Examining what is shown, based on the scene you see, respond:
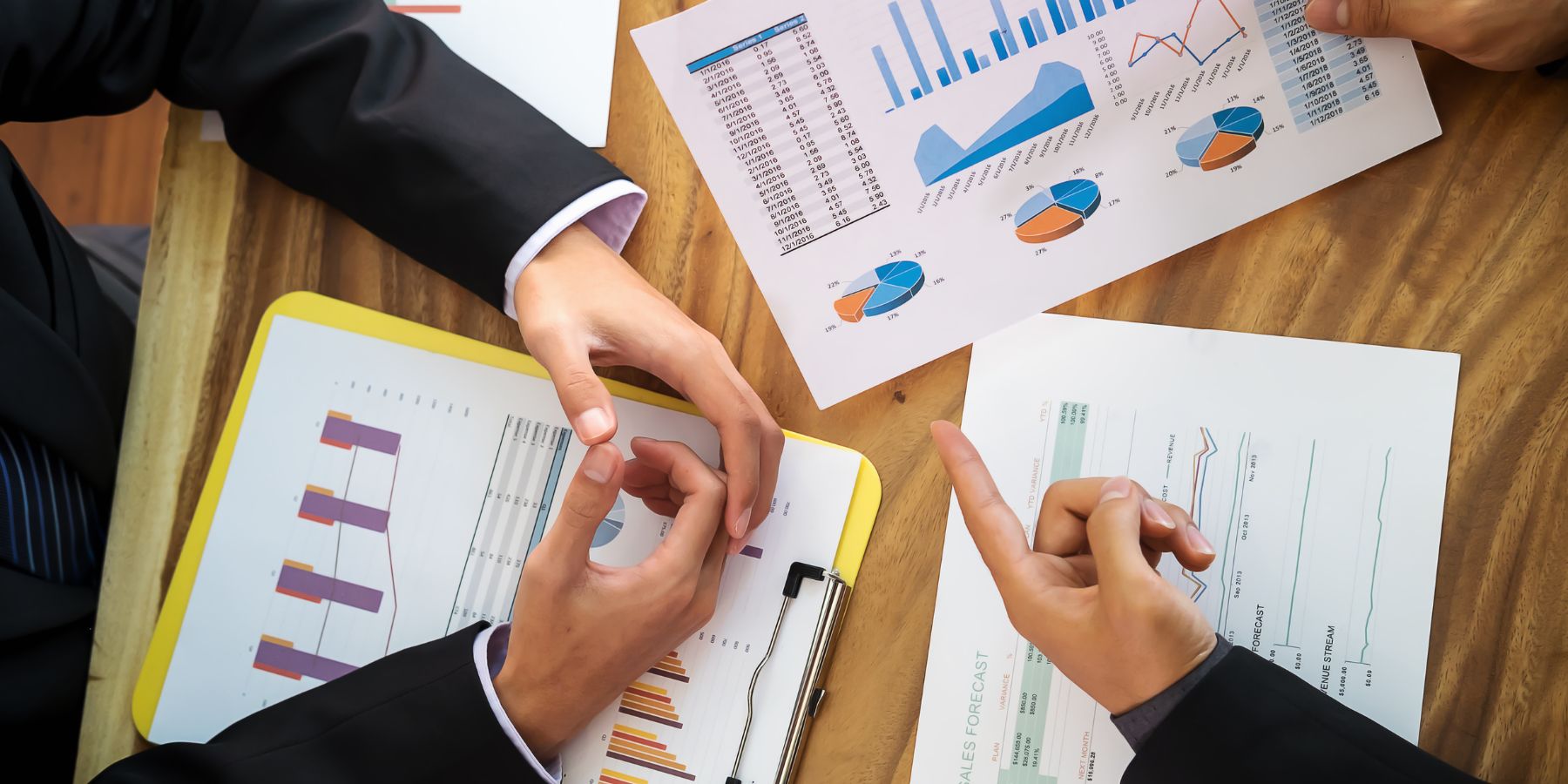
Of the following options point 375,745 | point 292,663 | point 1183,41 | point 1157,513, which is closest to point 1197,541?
point 1157,513

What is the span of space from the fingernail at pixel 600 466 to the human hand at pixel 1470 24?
23.6 inches

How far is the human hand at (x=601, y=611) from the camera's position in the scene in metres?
0.66

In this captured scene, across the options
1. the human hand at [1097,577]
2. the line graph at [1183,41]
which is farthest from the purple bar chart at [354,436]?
the line graph at [1183,41]

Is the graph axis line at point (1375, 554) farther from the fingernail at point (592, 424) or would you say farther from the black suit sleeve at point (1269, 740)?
the fingernail at point (592, 424)

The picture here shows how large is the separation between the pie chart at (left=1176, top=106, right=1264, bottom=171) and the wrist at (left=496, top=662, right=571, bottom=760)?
24.6 inches

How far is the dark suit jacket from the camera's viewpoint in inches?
28.2

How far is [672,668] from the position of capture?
2.38ft

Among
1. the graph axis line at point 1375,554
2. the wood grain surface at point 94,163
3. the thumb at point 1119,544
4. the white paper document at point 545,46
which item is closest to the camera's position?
the thumb at point 1119,544

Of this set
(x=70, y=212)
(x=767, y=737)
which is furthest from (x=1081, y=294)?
(x=70, y=212)

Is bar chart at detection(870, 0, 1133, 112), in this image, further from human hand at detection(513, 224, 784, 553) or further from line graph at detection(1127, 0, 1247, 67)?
human hand at detection(513, 224, 784, 553)

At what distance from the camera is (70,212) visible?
4.60 feet

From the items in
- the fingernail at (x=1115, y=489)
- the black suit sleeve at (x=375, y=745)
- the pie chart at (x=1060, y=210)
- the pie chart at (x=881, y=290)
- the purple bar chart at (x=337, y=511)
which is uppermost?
the pie chart at (x=1060, y=210)

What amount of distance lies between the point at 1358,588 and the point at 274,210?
2.94 feet

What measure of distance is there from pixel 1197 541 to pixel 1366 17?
0.40 m
